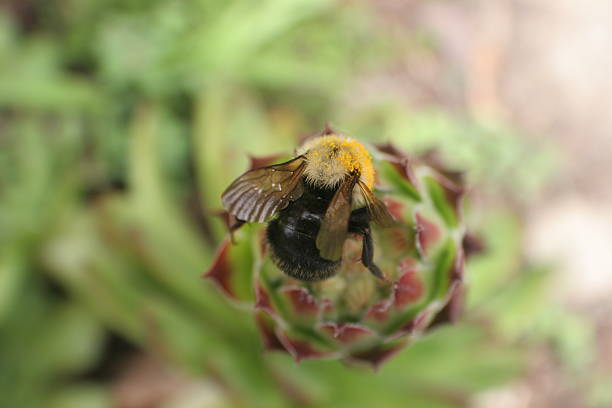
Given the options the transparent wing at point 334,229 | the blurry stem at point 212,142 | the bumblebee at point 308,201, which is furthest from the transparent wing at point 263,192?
the blurry stem at point 212,142

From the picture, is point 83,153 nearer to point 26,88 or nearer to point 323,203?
point 26,88

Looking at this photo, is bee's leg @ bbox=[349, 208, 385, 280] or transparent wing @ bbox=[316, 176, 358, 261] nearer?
transparent wing @ bbox=[316, 176, 358, 261]

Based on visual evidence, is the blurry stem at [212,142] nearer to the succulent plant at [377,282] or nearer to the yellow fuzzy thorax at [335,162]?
the succulent plant at [377,282]

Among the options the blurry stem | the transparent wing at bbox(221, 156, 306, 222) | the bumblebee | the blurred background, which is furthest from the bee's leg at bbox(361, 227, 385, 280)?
the blurry stem

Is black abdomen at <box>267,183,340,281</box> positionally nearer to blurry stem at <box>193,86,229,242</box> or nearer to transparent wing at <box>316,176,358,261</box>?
transparent wing at <box>316,176,358,261</box>

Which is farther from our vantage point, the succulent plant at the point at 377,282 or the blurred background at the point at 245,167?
the blurred background at the point at 245,167

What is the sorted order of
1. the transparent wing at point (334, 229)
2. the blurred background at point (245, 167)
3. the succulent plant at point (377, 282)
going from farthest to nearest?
the blurred background at point (245, 167) → the succulent plant at point (377, 282) → the transparent wing at point (334, 229)

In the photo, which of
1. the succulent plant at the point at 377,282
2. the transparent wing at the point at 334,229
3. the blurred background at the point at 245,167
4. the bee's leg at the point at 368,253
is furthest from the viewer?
the blurred background at the point at 245,167
